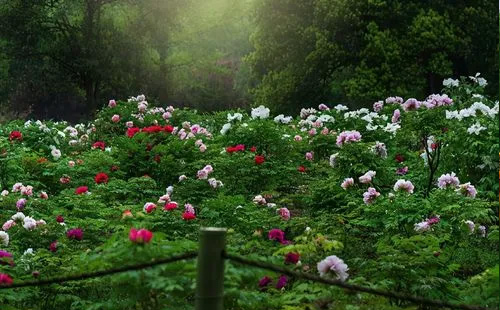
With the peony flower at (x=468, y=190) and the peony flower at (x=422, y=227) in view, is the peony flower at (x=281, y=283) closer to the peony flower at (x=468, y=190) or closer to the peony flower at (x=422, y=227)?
the peony flower at (x=422, y=227)

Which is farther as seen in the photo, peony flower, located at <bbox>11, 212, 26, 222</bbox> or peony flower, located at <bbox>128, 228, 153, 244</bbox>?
peony flower, located at <bbox>11, 212, 26, 222</bbox>

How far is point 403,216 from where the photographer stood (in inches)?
248

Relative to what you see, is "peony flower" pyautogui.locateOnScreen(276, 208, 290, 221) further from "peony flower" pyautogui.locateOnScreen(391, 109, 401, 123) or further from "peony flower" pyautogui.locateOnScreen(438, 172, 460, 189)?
"peony flower" pyautogui.locateOnScreen(391, 109, 401, 123)

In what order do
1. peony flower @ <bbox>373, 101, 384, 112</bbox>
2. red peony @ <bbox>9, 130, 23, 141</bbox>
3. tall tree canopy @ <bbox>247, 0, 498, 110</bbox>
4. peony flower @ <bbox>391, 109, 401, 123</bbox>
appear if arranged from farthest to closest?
tall tree canopy @ <bbox>247, 0, 498, 110</bbox> < peony flower @ <bbox>373, 101, 384, 112</bbox> < red peony @ <bbox>9, 130, 23, 141</bbox> < peony flower @ <bbox>391, 109, 401, 123</bbox>

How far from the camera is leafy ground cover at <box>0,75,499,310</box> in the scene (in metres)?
4.60

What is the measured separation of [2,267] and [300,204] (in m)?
4.66

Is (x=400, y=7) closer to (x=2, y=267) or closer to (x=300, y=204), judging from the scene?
(x=300, y=204)

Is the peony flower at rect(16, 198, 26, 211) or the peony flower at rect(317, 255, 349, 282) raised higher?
the peony flower at rect(16, 198, 26, 211)

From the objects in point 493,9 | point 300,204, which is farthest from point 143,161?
point 493,9

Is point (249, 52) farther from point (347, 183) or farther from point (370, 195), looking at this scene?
point (370, 195)

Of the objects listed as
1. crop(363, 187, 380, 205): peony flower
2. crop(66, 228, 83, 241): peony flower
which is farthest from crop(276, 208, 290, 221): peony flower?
crop(66, 228, 83, 241): peony flower

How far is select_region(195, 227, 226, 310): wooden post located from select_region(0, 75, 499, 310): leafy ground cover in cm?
39

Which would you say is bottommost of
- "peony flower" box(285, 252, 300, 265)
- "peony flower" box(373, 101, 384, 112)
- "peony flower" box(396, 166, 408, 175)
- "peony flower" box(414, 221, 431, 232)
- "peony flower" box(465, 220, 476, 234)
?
"peony flower" box(285, 252, 300, 265)

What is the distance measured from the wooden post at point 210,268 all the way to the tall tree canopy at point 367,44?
15923 mm
